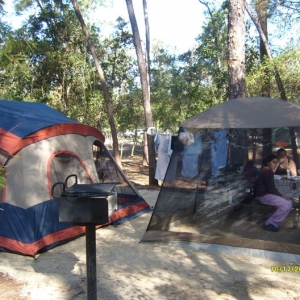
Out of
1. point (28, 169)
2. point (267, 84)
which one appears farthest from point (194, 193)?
point (267, 84)

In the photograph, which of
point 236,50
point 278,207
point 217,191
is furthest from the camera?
point 236,50

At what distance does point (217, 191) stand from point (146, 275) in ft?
6.76

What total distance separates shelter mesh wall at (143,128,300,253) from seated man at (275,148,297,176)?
0.10m

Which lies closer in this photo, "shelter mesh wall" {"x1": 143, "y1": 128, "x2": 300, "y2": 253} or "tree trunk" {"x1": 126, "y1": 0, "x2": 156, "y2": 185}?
"shelter mesh wall" {"x1": 143, "y1": 128, "x2": 300, "y2": 253}

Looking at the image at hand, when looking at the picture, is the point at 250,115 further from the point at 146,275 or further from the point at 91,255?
the point at 91,255

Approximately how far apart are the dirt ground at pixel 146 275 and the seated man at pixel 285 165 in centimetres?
158

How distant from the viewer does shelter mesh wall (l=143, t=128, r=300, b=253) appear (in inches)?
207

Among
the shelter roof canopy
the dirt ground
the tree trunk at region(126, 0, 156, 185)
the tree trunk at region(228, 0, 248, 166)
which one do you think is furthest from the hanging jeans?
the tree trunk at region(126, 0, 156, 185)

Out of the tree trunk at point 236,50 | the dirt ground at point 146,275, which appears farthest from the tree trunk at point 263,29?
the dirt ground at point 146,275

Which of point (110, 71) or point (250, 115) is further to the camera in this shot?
point (110, 71)

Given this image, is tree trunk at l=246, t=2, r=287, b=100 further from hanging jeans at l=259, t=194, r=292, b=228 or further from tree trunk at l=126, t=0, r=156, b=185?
hanging jeans at l=259, t=194, r=292, b=228

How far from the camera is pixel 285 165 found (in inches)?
221

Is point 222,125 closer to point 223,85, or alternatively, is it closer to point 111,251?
point 111,251

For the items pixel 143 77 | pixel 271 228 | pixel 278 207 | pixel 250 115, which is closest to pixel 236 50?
pixel 250 115
